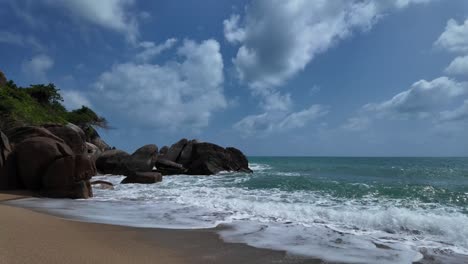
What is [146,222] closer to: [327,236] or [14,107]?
[327,236]

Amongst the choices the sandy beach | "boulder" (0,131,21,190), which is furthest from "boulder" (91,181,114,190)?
the sandy beach

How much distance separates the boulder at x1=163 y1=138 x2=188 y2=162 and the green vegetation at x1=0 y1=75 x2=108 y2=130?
36.1 feet

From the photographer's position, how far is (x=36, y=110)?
29781 mm

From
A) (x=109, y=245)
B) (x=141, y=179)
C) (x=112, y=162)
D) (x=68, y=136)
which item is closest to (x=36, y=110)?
(x=112, y=162)

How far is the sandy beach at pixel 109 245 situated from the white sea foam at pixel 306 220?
0.65 metres

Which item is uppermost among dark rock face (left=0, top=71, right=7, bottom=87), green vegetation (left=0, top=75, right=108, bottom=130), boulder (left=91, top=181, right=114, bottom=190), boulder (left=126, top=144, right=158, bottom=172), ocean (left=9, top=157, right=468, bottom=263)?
dark rock face (left=0, top=71, right=7, bottom=87)

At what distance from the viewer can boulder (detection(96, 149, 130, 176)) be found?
23719 millimetres

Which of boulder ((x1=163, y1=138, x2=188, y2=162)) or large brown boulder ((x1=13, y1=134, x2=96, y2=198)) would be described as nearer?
large brown boulder ((x1=13, y1=134, x2=96, y2=198))

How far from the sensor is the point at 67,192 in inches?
448

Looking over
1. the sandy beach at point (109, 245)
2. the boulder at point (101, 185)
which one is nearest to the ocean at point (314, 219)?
the sandy beach at point (109, 245)

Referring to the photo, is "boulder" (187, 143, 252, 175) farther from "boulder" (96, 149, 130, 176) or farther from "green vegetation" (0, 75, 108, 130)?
"green vegetation" (0, 75, 108, 130)

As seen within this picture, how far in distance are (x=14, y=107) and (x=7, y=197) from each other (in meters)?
16.9

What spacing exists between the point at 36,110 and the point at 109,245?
3035 centimetres

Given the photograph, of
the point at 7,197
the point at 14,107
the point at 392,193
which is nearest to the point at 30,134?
the point at 7,197
